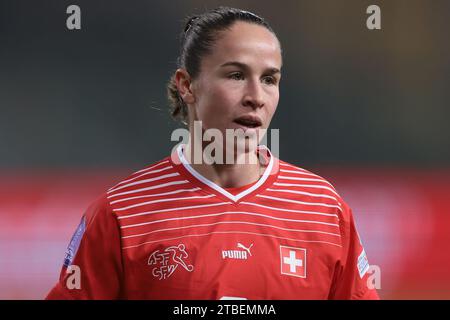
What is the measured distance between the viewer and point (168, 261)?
5.08 ft

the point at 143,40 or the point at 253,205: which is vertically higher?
the point at 143,40

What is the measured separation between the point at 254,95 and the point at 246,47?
123 millimetres

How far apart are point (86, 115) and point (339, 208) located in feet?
6.29

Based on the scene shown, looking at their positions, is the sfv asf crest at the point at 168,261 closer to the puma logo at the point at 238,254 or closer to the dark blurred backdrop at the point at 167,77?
the puma logo at the point at 238,254

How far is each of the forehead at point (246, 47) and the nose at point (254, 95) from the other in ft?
0.17

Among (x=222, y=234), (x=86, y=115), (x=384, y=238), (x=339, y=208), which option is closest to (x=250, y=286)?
(x=222, y=234)

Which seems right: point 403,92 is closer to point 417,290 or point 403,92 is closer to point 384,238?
point 384,238

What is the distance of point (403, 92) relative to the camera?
346 centimetres

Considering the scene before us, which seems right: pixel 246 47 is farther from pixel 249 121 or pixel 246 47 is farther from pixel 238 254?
pixel 238 254

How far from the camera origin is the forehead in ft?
5.12

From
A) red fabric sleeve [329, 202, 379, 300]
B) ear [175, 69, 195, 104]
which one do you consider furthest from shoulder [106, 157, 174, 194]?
red fabric sleeve [329, 202, 379, 300]

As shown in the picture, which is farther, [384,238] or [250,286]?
[384,238]

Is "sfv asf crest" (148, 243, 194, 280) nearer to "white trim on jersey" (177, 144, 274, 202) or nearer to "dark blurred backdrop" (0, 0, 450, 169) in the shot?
"white trim on jersey" (177, 144, 274, 202)

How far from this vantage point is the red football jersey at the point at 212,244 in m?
1.55
